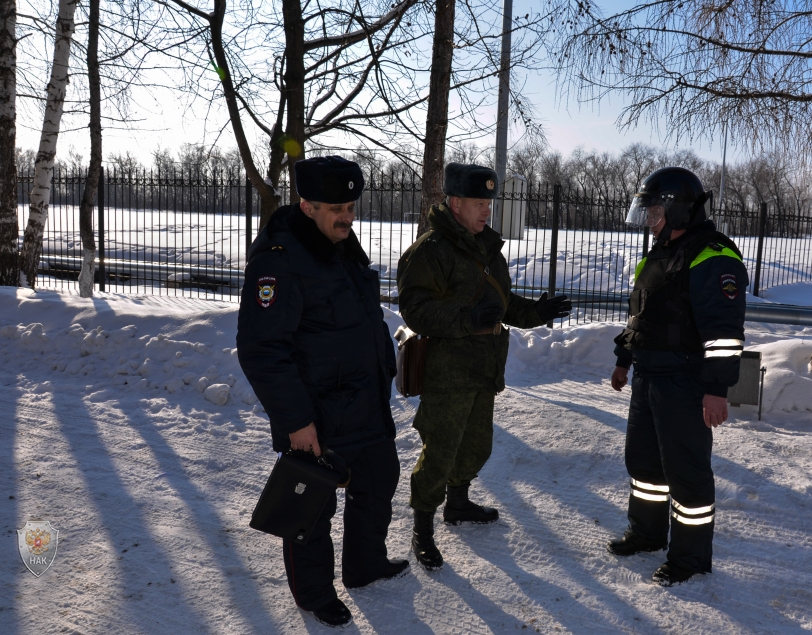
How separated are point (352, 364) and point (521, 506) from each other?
5.68 ft

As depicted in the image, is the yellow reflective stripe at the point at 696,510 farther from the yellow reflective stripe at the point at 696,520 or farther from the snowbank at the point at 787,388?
the snowbank at the point at 787,388

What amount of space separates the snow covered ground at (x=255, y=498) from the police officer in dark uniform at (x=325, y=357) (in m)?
0.25

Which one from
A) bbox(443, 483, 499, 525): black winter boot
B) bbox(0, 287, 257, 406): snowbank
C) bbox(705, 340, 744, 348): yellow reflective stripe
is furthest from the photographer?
bbox(0, 287, 257, 406): snowbank

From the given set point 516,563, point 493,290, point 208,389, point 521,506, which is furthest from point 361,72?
point 516,563

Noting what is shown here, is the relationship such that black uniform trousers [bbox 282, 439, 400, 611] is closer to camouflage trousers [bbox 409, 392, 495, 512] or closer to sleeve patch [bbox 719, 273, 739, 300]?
camouflage trousers [bbox 409, 392, 495, 512]

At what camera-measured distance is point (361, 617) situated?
9.19ft

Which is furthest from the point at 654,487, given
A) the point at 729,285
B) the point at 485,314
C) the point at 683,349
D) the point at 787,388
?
the point at 787,388

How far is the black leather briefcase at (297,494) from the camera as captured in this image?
2.61 metres

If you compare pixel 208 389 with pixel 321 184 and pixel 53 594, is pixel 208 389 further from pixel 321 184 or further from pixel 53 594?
pixel 321 184

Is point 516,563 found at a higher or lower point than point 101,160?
lower

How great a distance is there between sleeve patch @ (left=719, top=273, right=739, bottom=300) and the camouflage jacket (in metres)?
0.92

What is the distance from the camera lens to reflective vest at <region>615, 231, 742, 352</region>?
9.79 ft

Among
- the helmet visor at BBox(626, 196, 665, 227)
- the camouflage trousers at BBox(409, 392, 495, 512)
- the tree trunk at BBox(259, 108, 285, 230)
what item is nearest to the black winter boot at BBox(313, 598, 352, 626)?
the camouflage trousers at BBox(409, 392, 495, 512)

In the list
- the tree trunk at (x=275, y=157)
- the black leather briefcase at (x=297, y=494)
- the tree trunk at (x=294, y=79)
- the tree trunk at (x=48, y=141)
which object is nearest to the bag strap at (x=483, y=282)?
the black leather briefcase at (x=297, y=494)
